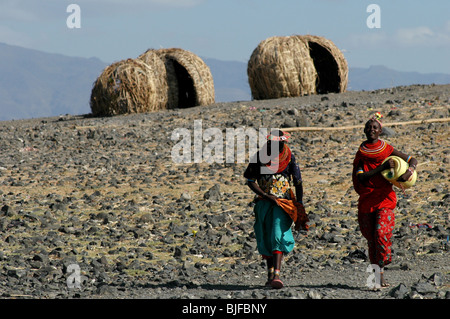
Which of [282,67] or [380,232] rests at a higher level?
[282,67]

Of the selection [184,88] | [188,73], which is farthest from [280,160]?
[184,88]

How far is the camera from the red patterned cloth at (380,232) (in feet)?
21.6

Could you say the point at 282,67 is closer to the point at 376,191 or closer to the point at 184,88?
the point at 184,88

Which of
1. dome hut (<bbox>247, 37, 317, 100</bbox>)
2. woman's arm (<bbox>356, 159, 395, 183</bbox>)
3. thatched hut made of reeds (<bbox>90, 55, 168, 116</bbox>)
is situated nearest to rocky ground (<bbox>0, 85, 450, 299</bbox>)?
woman's arm (<bbox>356, 159, 395, 183</bbox>)

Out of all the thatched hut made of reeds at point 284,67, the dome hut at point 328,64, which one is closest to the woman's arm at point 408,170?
the thatched hut made of reeds at point 284,67

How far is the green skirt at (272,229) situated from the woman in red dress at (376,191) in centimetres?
79

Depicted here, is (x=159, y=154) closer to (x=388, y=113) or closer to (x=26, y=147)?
(x=26, y=147)

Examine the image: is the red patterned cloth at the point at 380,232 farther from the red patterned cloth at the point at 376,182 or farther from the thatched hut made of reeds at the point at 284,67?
the thatched hut made of reeds at the point at 284,67

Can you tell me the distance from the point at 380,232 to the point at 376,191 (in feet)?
1.33

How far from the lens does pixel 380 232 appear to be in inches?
260

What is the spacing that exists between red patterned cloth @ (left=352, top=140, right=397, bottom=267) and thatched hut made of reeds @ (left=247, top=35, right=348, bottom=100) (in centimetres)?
1510

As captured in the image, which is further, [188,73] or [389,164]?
[188,73]

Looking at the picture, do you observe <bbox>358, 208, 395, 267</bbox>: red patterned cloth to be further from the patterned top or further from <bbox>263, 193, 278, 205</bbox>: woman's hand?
<bbox>263, 193, 278, 205</bbox>: woman's hand
